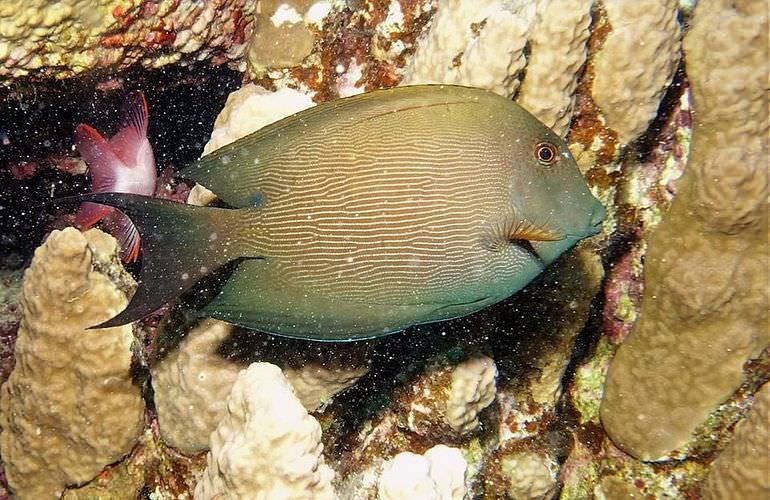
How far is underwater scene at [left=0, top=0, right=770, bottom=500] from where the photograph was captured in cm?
245

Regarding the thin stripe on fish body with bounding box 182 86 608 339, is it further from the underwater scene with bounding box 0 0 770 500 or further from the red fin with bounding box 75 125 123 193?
the red fin with bounding box 75 125 123 193

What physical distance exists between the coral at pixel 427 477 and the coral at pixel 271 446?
293mm

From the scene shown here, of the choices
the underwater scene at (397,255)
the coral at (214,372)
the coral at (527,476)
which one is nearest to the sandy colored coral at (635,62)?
the underwater scene at (397,255)

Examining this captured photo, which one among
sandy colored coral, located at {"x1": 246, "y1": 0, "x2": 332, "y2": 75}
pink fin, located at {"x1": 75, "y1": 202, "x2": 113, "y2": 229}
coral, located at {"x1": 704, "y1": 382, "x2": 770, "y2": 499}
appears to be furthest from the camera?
pink fin, located at {"x1": 75, "y1": 202, "x2": 113, "y2": 229}

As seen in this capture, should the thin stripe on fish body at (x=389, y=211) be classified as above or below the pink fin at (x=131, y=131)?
above

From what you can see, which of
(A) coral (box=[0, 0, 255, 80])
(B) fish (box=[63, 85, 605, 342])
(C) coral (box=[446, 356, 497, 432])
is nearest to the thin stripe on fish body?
(B) fish (box=[63, 85, 605, 342])

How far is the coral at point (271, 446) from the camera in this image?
2377 millimetres

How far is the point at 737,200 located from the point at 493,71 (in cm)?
154

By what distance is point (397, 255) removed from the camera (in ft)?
7.97

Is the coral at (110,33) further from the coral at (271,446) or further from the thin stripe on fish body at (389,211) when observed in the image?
the coral at (271,446)

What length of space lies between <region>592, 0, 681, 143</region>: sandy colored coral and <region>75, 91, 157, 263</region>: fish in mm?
3037

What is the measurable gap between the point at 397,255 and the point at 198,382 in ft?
4.90

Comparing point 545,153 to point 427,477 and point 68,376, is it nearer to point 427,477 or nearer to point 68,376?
point 427,477

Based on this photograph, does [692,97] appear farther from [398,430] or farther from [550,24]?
[398,430]
